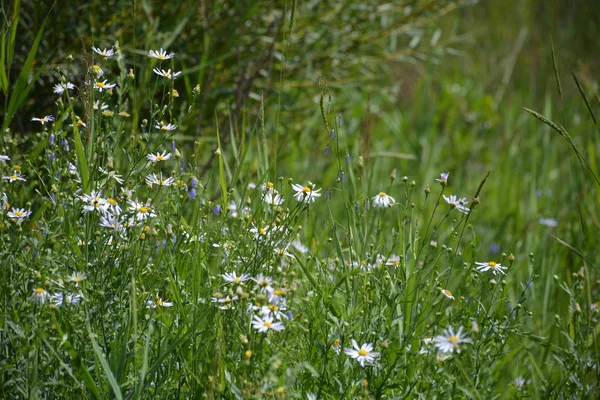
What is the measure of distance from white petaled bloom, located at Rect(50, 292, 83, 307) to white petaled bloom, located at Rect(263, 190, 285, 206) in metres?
0.54

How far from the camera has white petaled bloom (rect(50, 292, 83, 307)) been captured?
1.69m

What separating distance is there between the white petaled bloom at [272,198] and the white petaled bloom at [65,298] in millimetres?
544

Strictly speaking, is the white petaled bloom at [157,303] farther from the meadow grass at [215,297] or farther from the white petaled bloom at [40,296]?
the white petaled bloom at [40,296]

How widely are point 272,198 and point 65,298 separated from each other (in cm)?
59

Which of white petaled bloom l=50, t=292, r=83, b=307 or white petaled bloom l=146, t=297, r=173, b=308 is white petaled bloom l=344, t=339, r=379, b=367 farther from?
white petaled bloom l=50, t=292, r=83, b=307

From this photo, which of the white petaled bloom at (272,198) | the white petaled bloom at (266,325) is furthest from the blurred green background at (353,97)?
the white petaled bloom at (266,325)

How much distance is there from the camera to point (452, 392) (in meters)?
1.66

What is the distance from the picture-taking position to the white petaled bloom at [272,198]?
195 cm

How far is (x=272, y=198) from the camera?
1962mm

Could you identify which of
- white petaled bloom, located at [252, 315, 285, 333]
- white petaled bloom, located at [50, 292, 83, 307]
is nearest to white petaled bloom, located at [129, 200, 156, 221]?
white petaled bloom, located at [50, 292, 83, 307]

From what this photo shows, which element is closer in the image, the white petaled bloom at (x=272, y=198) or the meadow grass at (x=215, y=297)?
the meadow grass at (x=215, y=297)

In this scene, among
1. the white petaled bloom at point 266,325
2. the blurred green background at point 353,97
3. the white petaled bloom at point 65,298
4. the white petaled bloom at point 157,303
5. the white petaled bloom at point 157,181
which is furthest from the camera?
the blurred green background at point 353,97

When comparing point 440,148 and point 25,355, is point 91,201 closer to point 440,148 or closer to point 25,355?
point 25,355

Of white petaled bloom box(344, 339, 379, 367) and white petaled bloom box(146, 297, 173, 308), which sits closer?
white petaled bloom box(344, 339, 379, 367)
